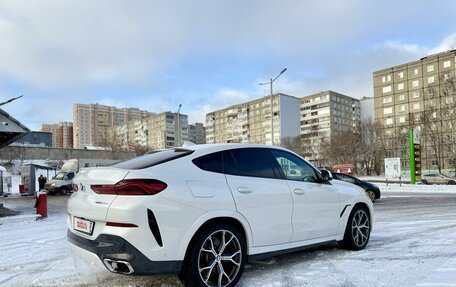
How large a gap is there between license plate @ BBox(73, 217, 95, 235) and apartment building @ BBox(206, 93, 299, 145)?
10230 cm

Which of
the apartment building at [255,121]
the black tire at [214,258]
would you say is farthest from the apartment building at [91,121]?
the black tire at [214,258]

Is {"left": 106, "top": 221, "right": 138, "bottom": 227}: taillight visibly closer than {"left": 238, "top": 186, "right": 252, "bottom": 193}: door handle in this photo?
Yes

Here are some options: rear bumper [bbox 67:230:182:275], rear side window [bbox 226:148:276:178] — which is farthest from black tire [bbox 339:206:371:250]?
rear bumper [bbox 67:230:182:275]

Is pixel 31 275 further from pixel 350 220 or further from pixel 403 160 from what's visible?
pixel 403 160

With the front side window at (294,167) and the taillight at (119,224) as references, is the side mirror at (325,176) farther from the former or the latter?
the taillight at (119,224)

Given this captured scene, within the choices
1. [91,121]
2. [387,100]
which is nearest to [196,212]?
[387,100]

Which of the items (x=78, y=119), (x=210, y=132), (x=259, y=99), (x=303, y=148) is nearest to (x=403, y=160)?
(x=303, y=148)

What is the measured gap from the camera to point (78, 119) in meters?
113

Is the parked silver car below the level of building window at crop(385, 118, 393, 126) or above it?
below

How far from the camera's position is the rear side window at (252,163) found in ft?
15.8

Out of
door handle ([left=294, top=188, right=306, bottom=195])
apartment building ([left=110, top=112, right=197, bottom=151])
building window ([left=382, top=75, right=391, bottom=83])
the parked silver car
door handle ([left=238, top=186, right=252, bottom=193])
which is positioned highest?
Answer: building window ([left=382, top=75, right=391, bottom=83])

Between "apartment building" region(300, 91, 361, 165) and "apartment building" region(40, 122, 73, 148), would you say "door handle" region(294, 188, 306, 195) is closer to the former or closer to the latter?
"apartment building" region(300, 91, 361, 165)

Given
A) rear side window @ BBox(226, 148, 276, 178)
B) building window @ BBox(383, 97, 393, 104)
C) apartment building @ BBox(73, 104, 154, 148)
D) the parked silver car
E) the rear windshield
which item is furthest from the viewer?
apartment building @ BBox(73, 104, 154, 148)

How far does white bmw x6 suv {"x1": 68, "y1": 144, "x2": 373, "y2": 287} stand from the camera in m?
3.86
